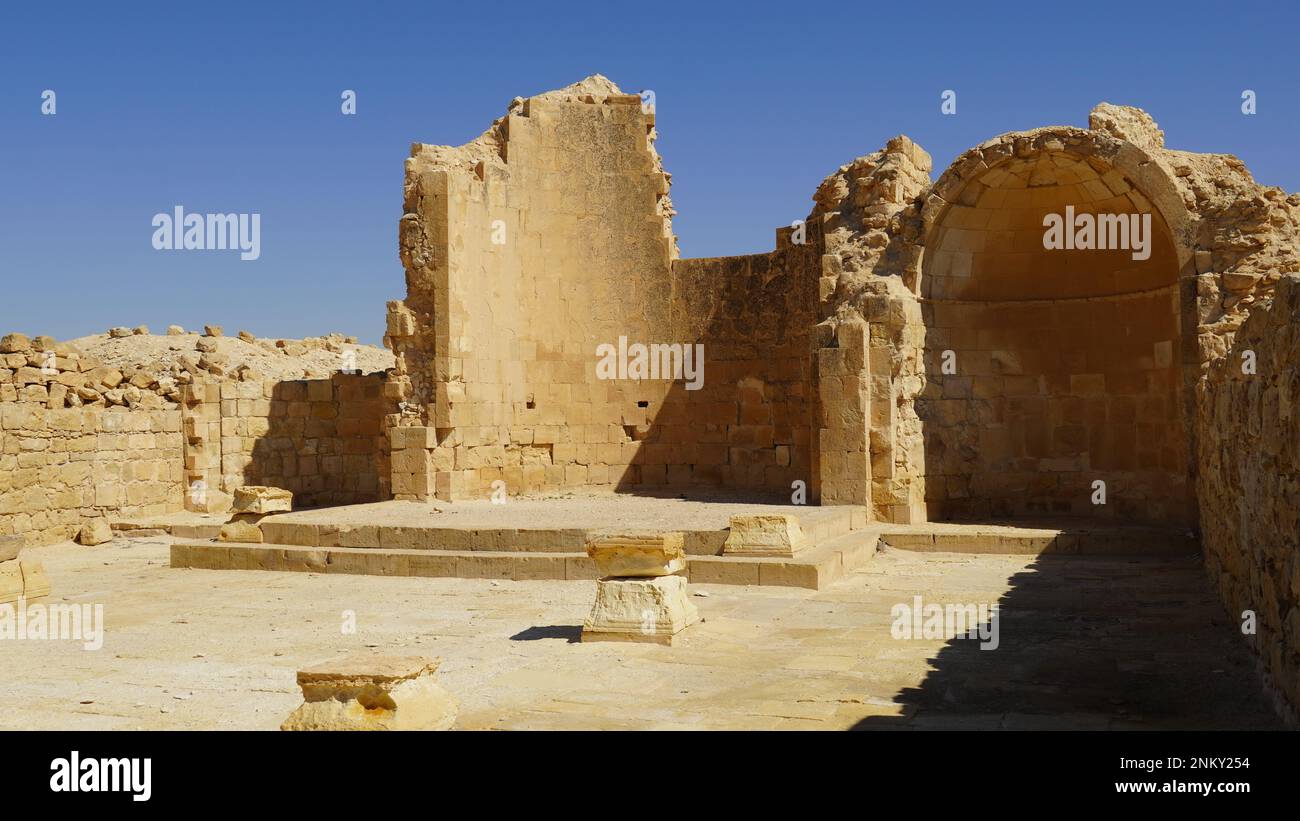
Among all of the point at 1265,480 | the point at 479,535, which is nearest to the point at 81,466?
the point at 479,535

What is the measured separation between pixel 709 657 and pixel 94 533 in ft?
34.2

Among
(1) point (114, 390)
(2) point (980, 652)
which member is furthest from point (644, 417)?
(2) point (980, 652)

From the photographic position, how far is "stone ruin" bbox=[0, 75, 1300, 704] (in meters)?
12.8

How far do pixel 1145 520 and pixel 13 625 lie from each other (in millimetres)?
11498

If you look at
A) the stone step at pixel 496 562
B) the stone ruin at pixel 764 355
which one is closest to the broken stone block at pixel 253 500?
the stone step at pixel 496 562

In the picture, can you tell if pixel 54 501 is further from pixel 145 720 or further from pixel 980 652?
pixel 980 652

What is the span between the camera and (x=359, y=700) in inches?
203

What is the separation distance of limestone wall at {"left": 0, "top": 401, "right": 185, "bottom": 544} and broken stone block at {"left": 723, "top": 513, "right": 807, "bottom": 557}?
28.9 ft

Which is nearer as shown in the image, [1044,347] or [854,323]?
[854,323]

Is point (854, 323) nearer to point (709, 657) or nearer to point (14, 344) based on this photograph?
point (709, 657)

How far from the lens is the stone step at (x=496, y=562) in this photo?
10188 mm

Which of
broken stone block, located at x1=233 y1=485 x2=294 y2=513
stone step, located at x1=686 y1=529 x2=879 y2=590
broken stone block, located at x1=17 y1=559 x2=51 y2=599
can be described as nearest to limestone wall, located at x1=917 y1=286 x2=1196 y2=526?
stone step, located at x1=686 y1=529 x2=879 y2=590

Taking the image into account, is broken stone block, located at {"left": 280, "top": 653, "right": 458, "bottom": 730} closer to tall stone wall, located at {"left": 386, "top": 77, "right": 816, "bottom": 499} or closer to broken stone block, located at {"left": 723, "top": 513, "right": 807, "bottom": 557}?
broken stone block, located at {"left": 723, "top": 513, "right": 807, "bottom": 557}
